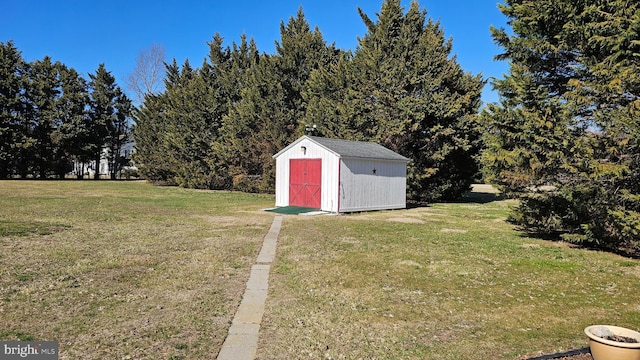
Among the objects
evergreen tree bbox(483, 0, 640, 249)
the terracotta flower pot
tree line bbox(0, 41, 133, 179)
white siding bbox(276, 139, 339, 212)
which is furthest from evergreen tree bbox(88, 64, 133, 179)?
the terracotta flower pot

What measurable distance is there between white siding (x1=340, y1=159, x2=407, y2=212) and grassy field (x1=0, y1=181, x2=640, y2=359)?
6031mm

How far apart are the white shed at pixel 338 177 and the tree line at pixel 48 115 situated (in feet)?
119

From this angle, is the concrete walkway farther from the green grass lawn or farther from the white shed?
the white shed

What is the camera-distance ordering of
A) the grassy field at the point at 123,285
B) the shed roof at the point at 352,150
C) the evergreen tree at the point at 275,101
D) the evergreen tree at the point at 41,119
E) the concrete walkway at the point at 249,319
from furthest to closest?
the evergreen tree at the point at 41,119 < the evergreen tree at the point at 275,101 < the shed roof at the point at 352,150 < the grassy field at the point at 123,285 < the concrete walkway at the point at 249,319

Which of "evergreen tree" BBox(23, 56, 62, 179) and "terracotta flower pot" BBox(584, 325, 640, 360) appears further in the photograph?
"evergreen tree" BBox(23, 56, 62, 179)

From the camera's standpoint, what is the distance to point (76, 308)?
5.05 metres

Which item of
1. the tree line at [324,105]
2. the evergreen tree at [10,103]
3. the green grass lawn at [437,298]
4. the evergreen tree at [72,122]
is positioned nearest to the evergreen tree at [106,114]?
the evergreen tree at [72,122]

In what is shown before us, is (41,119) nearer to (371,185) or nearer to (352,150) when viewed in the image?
(352,150)

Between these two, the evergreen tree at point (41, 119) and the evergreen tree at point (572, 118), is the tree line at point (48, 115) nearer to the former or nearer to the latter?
the evergreen tree at point (41, 119)

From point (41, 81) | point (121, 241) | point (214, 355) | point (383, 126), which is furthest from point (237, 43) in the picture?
point (214, 355)

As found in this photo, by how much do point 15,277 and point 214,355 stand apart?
4534mm

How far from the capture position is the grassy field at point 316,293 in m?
4.19

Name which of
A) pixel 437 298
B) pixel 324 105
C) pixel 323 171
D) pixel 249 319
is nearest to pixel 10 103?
pixel 324 105

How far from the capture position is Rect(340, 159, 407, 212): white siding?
17344 mm
